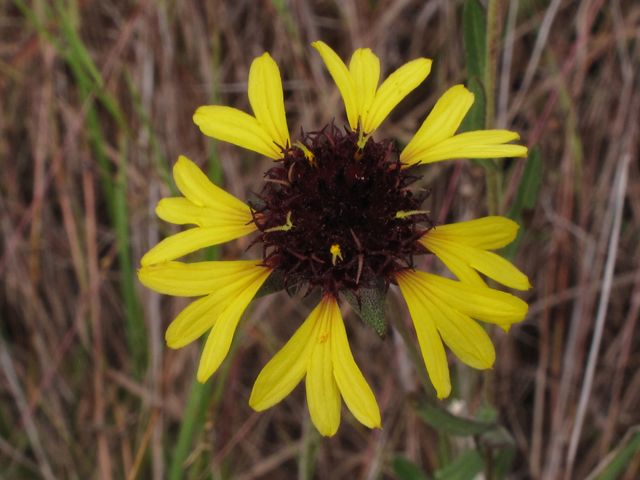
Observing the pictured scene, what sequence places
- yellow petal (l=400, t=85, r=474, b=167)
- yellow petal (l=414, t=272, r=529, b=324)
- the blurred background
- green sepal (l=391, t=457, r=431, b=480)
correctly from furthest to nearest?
the blurred background, green sepal (l=391, t=457, r=431, b=480), yellow petal (l=400, t=85, r=474, b=167), yellow petal (l=414, t=272, r=529, b=324)

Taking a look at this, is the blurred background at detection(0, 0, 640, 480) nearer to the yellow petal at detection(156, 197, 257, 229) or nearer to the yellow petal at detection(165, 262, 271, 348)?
the yellow petal at detection(156, 197, 257, 229)

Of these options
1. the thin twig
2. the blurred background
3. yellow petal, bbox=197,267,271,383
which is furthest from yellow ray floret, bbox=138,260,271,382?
the thin twig

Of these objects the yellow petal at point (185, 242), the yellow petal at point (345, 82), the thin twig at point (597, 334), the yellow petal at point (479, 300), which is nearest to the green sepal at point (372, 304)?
the yellow petal at point (479, 300)

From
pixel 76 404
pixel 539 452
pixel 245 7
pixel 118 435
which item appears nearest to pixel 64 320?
pixel 76 404

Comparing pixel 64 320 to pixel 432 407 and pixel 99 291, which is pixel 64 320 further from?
pixel 432 407

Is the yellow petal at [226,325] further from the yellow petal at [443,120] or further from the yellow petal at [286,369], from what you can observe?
the yellow petal at [443,120]
